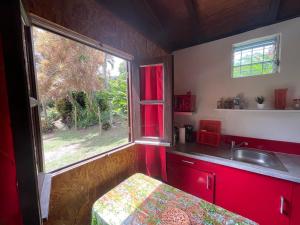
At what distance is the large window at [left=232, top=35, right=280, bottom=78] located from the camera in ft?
5.12

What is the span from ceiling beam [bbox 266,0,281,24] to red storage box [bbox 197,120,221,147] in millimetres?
1228

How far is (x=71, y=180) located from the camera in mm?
1018

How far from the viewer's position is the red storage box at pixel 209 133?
176cm

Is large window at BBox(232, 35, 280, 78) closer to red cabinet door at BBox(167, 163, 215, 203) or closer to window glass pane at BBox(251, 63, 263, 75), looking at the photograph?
window glass pane at BBox(251, 63, 263, 75)

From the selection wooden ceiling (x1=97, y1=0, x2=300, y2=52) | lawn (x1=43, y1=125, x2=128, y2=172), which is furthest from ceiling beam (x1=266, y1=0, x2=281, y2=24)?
lawn (x1=43, y1=125, x2=128, y2=172)

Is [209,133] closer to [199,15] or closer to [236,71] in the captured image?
[236,71]

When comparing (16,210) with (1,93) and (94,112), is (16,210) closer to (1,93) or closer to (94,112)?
(1,93)

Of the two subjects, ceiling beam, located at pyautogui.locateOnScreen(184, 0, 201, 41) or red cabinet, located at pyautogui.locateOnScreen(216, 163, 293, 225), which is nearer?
red cabinet, located at pyautogui.locateOnScreen(216, 163, 293, 225)

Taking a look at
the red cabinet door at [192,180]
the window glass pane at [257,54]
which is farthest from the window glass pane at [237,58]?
the red cabinet door at [192,180]

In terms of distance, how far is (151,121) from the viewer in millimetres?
1709

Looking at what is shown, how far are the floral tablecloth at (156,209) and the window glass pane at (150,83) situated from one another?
37.4 inches

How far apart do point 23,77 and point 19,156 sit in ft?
0.74

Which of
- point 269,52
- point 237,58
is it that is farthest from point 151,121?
point 269,52

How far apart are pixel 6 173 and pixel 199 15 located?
190cm
